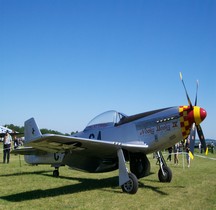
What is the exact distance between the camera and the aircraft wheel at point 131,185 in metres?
7.55

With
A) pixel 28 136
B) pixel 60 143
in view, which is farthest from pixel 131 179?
pixel 28 136

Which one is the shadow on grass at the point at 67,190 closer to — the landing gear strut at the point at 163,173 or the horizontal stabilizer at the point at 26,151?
the landing gear strut at the point at 163,173

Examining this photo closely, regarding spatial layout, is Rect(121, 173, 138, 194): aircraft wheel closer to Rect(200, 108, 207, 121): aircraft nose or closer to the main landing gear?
the main landing gear

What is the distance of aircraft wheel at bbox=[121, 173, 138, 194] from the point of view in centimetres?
755

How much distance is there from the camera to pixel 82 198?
→ 7070 millimetres

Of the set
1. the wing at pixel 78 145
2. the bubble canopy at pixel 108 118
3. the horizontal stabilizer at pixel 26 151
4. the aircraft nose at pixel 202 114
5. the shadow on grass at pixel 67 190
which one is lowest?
the shadow on grass at pixel 67 190

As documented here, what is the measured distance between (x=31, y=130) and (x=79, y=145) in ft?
9.15

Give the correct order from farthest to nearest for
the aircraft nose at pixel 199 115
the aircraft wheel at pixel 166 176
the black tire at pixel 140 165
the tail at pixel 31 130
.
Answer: the aircraft wheel at pixel 166 176 < the tail at pixel 31 130 < the black tire at pixel 140 165 < the aircraft nose at pixel 199 115

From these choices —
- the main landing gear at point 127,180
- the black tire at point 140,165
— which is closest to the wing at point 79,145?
the main landing gear at point 127,180

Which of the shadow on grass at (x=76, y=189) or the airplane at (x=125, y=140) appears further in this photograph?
the airplane at (x=125, y=140)

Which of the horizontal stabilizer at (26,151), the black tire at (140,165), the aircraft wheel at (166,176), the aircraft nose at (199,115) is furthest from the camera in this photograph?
the horizontal stabilizer at (26,151)

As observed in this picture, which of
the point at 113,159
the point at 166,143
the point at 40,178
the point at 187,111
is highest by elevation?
the point at 187,111

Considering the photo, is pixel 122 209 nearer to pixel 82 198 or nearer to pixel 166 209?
pixel 166 209

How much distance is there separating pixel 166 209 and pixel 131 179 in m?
1.76
